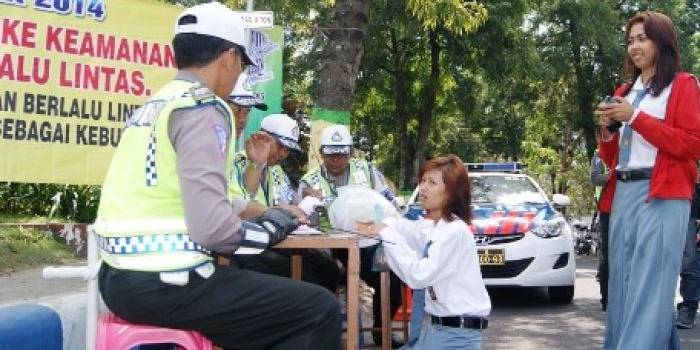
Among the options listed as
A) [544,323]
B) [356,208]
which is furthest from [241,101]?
[544,323]

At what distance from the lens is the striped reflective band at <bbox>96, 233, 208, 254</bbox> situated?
9.15 feet

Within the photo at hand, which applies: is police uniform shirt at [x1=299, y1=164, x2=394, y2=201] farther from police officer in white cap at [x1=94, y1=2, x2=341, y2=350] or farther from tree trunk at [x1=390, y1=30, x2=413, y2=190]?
tree trunk at [x1=390, y1=30, x2=413, y2=190]

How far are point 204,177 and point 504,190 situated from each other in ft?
23.8

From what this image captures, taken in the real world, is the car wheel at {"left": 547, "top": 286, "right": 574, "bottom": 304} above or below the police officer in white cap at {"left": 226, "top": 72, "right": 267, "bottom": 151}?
below

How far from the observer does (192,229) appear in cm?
270

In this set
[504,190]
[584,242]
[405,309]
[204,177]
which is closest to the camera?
[204,177]

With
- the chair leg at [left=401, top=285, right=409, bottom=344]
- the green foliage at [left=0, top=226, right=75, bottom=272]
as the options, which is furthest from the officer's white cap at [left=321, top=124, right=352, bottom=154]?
the green foliage at [left=0, top=226, right=75, bottom=272]

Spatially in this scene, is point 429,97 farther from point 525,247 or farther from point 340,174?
point 340,174

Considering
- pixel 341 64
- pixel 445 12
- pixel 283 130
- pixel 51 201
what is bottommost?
pixel 51 201

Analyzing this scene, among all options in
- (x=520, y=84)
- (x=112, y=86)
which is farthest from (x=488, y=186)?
(x=520, y=84)

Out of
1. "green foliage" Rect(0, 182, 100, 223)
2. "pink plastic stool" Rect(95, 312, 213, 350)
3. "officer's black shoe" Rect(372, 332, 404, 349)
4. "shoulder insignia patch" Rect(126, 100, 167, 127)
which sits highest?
"shoulder insignia patch" Rect(126, 100, 167, 127)

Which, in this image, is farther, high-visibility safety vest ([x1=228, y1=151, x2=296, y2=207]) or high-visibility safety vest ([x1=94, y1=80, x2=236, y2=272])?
high-visibility safety vest ([x1=228, y1=151, x2=296, y2=207])

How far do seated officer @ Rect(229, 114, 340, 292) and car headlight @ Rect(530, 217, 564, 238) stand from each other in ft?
11.9

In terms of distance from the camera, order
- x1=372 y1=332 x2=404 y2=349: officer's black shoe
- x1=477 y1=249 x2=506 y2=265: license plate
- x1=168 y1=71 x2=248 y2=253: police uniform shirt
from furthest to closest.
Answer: x1=477 y1=249 x2=506 y2=265: license plate
x1=372 y1=332 x2=404 y2=349: officer's black shoe
x1=168 y1=71 x2=248 y2=253: police uniform shirt
